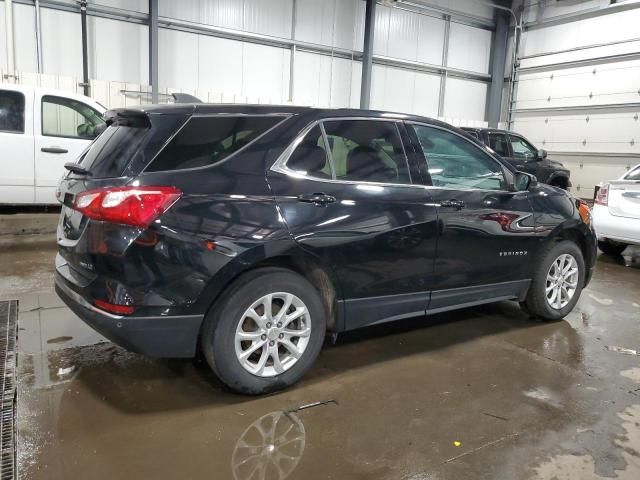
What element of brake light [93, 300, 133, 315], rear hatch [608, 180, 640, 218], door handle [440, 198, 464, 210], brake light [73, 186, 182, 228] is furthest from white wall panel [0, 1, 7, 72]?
rear hatch [608, 180, 640, 218]

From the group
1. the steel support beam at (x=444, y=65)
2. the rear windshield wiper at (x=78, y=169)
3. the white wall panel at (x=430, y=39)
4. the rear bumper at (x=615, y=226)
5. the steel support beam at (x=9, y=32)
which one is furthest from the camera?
the steel support beam at (x=444, y=65)

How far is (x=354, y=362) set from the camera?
3.53 m

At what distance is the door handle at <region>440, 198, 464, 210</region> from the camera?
3.49m

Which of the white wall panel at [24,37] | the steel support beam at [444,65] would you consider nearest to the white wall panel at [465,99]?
the steel support beam at [444,65]

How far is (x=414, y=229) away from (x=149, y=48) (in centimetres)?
994

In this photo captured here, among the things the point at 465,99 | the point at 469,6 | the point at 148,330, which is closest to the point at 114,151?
the point at 148,330

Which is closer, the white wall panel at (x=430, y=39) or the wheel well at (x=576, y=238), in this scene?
the wheel well at (x=576, y=238)

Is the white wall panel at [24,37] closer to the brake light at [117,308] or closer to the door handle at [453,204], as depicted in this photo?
the brake light at [117,308]

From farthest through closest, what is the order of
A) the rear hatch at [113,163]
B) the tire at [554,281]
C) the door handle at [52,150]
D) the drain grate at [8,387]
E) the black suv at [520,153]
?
1. the black suv at [520,153]
2. the door handle at [52,150]
3. the tire at [554,281]
4. the rear hatch at [113,163]
5. the drain grate at [8,387]

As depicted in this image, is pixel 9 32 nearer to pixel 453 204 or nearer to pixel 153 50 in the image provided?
pixel 153 50

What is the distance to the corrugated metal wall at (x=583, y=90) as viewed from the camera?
13648mm

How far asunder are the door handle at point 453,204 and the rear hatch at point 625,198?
A: 163 inches

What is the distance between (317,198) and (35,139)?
5.31 meters

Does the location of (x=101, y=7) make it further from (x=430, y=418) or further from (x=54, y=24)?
(x=430, y=418)
